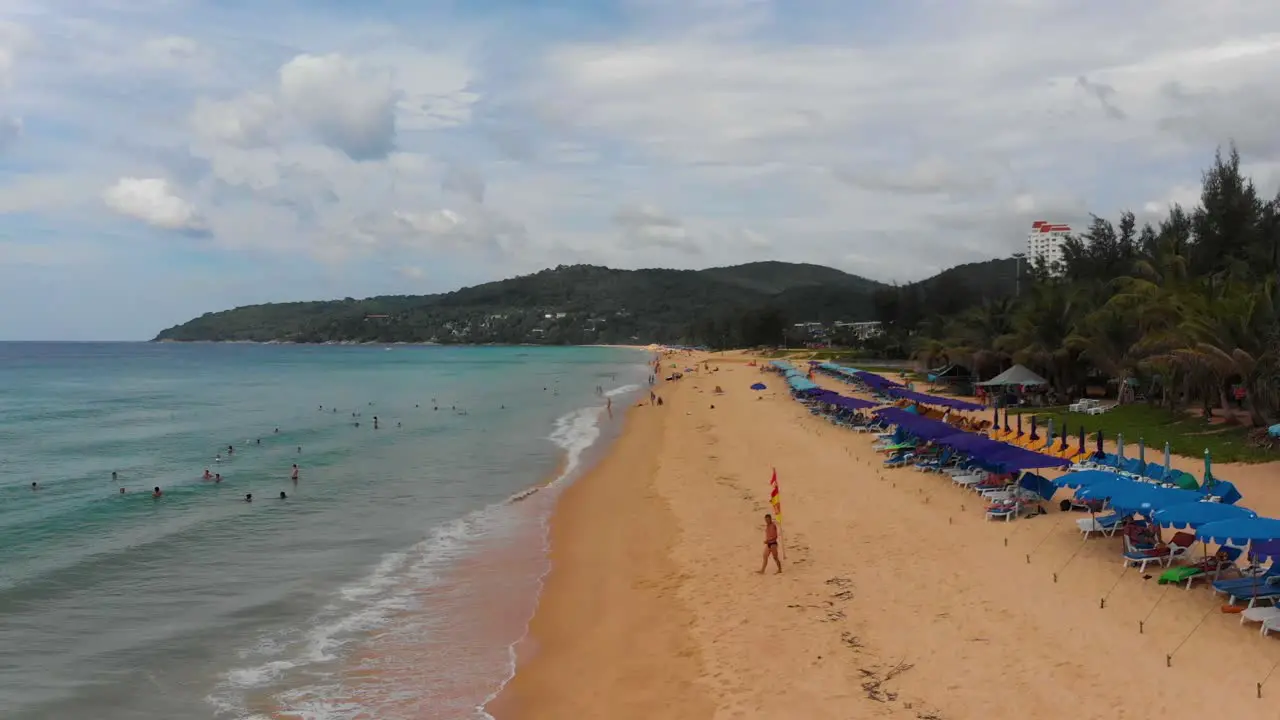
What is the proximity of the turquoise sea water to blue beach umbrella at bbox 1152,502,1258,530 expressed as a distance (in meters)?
8.18

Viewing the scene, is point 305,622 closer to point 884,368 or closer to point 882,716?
point 882,716

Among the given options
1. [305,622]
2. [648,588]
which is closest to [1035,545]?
[648,588]

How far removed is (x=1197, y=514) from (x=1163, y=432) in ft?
45.6

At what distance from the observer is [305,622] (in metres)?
12.4

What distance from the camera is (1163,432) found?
73.0ft

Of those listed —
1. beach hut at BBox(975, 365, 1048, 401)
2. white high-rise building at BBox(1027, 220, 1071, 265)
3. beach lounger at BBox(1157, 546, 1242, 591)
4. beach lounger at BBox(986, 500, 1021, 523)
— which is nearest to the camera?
beach lounger at BBox(1157, 546, 1242, 591)

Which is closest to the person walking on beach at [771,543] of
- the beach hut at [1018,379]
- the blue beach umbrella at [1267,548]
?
the blue beach umbrella at [1267,548]

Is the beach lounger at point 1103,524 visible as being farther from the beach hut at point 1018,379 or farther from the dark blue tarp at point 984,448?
the beach hut at point 1018,379

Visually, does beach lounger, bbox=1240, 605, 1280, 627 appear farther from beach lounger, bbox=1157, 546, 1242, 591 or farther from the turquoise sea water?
the turquoise sea water

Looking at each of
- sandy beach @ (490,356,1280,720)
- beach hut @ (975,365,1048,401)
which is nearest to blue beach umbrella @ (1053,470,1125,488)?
sandy beach @ (490,356,1280,720)

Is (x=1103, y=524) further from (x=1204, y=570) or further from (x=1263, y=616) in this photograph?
(x=1263, y=616)

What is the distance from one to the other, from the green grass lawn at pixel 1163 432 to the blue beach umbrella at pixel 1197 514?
9552 mm

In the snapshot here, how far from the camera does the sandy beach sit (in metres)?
8.25

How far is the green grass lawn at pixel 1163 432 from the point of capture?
1885cm
